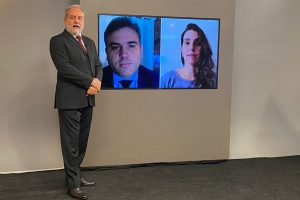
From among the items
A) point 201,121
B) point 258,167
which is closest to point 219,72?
point 201,121

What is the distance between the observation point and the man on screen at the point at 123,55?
397cm

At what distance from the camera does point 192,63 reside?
13.9 ft

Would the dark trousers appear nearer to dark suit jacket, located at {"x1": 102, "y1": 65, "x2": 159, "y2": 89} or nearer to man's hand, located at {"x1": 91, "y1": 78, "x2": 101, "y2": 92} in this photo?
man's hand, located at {"x1": 91, "y1": 78, "x2": 101, "y2": 92}

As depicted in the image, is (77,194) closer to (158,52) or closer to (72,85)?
(72,85)

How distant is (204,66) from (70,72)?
5.58ft

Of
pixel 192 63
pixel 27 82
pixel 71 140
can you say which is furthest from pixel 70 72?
pixel 192 63

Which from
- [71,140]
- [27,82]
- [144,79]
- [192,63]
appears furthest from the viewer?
[192,63]

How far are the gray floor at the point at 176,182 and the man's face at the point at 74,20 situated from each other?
56.2 inches

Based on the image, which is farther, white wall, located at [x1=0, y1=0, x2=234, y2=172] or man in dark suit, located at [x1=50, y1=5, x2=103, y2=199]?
white wall, located at [x1=0, y1=0, x2=234, y2=172]

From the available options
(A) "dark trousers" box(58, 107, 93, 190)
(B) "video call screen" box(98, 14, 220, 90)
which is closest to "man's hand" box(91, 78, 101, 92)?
(A) "dark trousers" box(58, 107, 93, 190)

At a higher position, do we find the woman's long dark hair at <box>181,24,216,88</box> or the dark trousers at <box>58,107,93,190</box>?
the woman's long dark hair at <box>181,24,216,88</box>

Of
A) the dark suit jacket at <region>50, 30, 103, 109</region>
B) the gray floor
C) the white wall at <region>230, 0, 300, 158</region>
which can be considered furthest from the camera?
the white wall at <region>230, 0, 300, 158</region>

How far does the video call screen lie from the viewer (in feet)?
13.1

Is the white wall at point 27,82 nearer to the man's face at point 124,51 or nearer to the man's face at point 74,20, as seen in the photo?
the man's face at point 124,51
